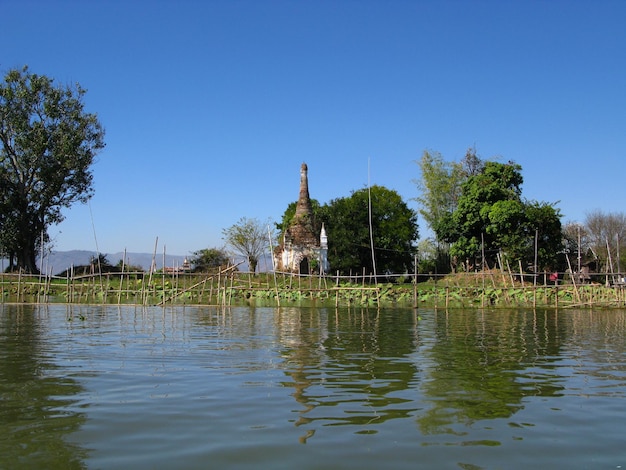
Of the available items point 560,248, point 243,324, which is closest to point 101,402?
point 243,324

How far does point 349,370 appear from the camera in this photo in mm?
7281

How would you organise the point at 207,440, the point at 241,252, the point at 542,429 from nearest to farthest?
the point at 207,440, the point at 542,429, the point at 241,252

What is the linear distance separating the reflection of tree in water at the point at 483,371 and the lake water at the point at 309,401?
0.03m

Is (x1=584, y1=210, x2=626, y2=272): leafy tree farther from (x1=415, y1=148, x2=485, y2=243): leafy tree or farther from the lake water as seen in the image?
the lake water

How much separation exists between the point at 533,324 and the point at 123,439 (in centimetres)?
1162

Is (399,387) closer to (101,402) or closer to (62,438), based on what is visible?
(101,402)

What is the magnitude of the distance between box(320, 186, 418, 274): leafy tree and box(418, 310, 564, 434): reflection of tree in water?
2188 cm

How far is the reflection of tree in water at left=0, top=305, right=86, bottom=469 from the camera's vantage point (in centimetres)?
396

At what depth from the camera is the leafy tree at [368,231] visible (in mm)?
35688

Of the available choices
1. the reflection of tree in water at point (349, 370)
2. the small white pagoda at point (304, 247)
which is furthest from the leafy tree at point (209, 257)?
the reflection of tree in water at point (349, 370)

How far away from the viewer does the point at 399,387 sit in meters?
6.22

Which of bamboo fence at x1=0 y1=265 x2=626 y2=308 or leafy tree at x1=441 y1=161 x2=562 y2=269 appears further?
leafy tree at x1=441 y1=161 x2=562 y2=269

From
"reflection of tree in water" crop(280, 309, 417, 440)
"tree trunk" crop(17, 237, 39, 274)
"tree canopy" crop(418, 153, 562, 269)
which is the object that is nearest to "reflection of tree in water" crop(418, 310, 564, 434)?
"reflection of tree in water" crop(280, 309, 417, 440)

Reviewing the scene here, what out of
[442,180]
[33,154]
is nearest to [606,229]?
[442,180]
